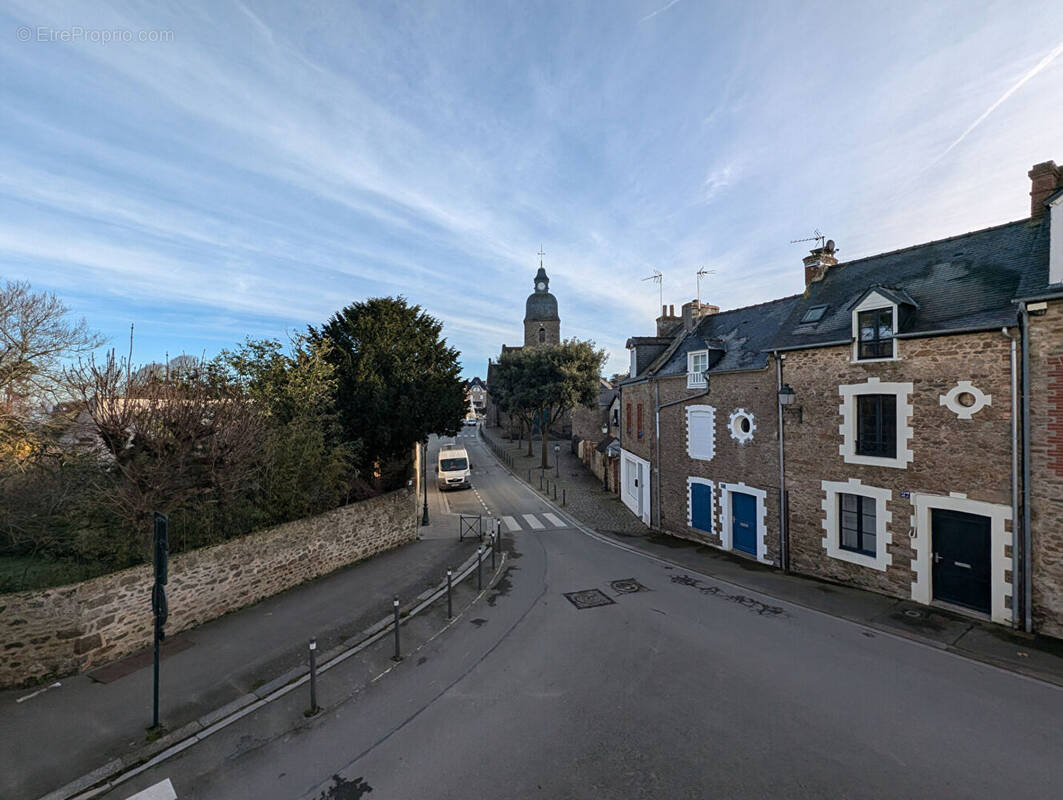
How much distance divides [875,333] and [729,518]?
22.9ft

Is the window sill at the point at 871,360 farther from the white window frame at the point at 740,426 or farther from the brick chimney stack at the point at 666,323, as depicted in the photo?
the brick chimney stack at the point at 666,323

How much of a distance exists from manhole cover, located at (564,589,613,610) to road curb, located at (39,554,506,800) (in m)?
4.21

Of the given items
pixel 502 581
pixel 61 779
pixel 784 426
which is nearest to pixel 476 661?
pixel 502 581

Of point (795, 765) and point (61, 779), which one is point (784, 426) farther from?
point (61, 779)

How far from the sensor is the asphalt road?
518cm

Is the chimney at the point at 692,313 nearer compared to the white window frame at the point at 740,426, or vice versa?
the white window frame at the point at 740,426

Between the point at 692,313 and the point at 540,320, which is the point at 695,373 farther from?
the point at 540,320

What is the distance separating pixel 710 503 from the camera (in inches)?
617

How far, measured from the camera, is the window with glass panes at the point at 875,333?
420 inches

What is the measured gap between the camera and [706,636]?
28.9 ft

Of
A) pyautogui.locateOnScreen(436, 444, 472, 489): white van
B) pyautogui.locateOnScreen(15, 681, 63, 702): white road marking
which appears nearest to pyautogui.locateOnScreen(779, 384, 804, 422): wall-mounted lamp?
pyautogui.locateOnScreen(15, 681, 63, 702): white road marking

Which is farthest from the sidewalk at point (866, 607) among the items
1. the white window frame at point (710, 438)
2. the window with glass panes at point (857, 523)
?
the white window frame at point (710, 438)

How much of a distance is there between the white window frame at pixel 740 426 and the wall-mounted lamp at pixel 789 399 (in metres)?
1.34

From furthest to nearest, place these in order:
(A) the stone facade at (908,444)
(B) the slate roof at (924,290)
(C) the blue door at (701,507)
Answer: (C) the blue door at (701,507)
(B) the slate roof at (924,290)
(A) the stone facade at (908,444)
